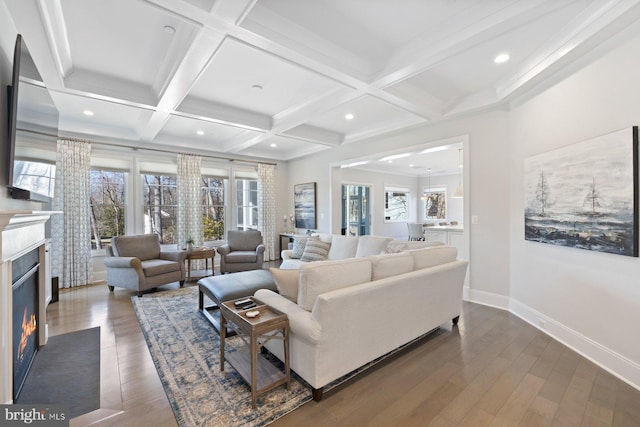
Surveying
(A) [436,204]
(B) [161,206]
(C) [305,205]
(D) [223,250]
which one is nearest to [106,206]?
(B) [161,206]

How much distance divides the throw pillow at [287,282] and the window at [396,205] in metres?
7.18

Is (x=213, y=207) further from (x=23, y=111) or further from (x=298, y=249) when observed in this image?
(x=23, y=111)

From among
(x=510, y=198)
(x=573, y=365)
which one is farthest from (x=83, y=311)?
(x=510, y=198)

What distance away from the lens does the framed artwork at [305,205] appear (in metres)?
6.60

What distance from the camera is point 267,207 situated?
6.96 m

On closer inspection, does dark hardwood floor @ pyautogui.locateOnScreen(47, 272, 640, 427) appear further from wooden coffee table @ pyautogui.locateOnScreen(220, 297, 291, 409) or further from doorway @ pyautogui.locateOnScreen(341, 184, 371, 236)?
doorway @ pyautogui.locateOnScreen(341, 184, 371, 236)

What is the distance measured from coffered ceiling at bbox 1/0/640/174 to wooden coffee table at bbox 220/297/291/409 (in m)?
2.17

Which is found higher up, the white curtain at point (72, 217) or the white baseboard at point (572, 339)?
the white curtain at point (72, 217)

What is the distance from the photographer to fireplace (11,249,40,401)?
1813 millimetres

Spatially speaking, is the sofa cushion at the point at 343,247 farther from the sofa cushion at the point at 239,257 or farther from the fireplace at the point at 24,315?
the fireplace at the point at 24,315

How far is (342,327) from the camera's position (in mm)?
1907

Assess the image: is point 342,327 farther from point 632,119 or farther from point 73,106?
point 73,106

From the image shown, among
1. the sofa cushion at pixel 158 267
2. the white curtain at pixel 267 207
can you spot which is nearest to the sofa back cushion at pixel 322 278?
the sofa cushion at pixel 158 267

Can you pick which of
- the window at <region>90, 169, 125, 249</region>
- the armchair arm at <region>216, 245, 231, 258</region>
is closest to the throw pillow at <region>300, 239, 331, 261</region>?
the armchair arm at <region>216, 245, 231, 258</region>
